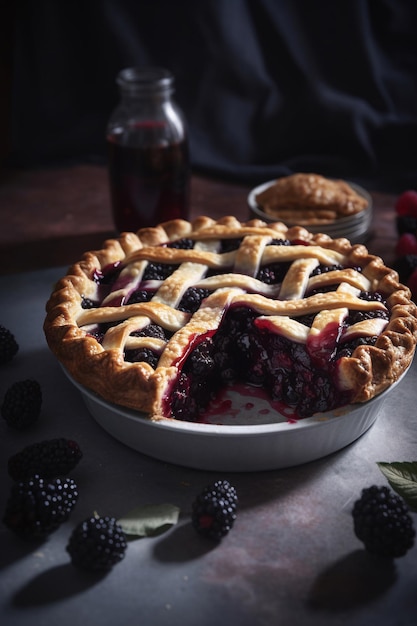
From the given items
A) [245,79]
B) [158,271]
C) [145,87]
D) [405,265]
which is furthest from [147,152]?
[245,79]

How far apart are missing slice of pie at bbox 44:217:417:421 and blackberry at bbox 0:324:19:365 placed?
24 cm

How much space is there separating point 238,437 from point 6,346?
968 millimetres

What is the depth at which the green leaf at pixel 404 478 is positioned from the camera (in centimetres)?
214

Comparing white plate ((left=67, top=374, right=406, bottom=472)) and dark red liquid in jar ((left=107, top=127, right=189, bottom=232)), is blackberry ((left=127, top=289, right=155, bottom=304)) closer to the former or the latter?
white plate ((left=67, top=374, right=406, bottom=472))

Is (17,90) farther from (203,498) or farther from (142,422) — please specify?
(203,498)

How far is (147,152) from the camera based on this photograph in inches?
132

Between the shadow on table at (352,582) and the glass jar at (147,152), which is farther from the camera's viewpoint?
the glass jar at (147,152)

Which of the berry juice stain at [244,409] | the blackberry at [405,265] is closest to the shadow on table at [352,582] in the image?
the berry juice stain at [244,409]

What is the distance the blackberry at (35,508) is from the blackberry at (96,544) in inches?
3.7

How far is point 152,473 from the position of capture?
228 cm

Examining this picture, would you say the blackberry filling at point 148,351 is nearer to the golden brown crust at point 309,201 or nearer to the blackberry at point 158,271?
the blackberry at point 158,271

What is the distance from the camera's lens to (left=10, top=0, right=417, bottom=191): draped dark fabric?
164 inches

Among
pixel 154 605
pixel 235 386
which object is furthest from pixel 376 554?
pixel 235 386

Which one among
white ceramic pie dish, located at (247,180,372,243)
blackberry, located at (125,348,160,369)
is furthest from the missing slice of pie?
white ceramic pie dish, located at (247,180,372,243)
